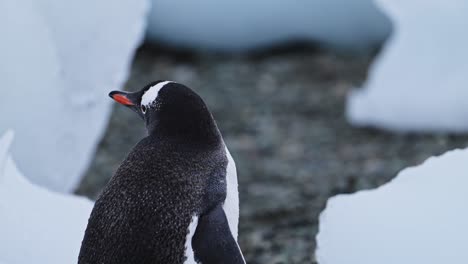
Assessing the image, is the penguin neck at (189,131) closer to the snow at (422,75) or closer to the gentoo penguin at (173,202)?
the gentoo penguin at (173,202)

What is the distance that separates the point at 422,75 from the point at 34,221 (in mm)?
2039

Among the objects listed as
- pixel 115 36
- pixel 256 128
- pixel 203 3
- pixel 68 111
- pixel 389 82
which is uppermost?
pixel 203 3

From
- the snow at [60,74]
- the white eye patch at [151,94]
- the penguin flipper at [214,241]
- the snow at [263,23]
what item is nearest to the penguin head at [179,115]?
the white eye patch at [151,94]

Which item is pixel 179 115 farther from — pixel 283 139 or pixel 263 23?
pixel 263 23

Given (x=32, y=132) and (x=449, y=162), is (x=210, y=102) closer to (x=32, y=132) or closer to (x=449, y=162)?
(x=32, y=132)

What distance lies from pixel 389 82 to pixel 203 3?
1.05 meters

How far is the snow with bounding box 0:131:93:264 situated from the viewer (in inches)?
66.8

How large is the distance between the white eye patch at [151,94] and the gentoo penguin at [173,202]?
5 centimetres

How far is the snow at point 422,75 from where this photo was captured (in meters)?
3.27

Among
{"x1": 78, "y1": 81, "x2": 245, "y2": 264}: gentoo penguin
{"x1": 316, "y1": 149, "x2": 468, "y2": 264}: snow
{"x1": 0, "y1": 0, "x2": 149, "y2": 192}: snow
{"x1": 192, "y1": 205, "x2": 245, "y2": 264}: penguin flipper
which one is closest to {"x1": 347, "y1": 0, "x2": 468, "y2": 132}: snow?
{"x1": 0, "y1": 0, "x2": 149, "y2": 192}: snow

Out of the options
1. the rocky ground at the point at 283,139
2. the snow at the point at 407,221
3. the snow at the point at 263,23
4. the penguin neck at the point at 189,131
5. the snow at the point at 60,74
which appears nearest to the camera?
the penguin neck at the point at 189,131

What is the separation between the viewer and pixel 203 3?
13.6 ft

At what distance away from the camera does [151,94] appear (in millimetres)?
1581

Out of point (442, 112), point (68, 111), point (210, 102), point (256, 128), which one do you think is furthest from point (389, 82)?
point (68, 111)
